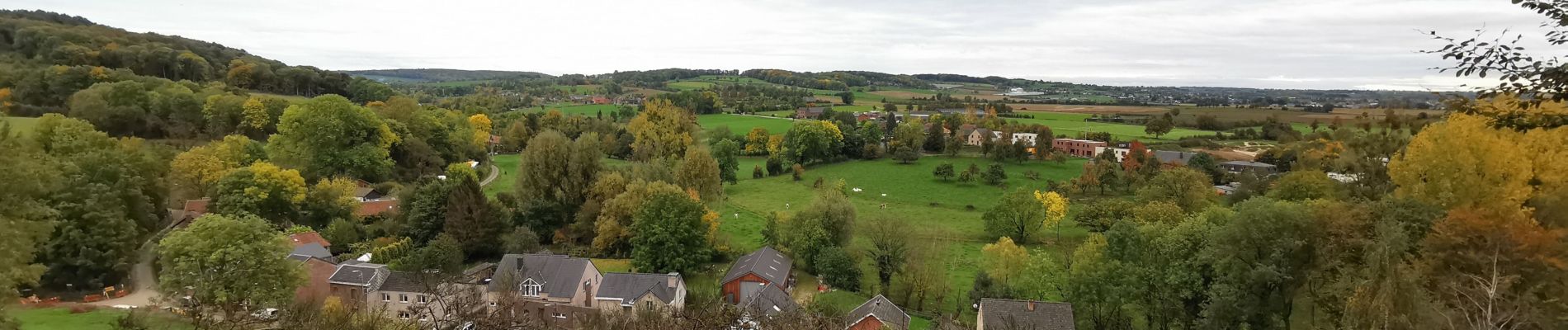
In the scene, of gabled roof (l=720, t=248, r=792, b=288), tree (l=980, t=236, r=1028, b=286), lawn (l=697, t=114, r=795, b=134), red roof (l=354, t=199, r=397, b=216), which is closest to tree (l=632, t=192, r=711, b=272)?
gabled roof (l=720, t=248, r=792, b=288)

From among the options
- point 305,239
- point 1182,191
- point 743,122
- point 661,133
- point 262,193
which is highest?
point 661,133

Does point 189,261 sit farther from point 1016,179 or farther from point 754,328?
point 1016,179

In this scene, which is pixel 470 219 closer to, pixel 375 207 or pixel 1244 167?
pixel 375 207

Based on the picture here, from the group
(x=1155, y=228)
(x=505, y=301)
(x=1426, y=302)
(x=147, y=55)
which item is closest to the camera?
(x=1426, y=302)

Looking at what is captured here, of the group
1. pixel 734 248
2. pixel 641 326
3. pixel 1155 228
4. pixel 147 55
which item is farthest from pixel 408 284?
pixel 147 55

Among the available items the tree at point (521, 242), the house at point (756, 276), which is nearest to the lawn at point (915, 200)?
the house at point (756, 276)

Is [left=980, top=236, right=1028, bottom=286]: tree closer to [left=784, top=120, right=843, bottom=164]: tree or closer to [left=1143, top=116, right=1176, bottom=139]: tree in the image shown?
[left=784, top=120, right=843, bottom=164]: tree

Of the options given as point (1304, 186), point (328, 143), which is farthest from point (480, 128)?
point (1304, 186)

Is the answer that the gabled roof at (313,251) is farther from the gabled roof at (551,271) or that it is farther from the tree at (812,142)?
the tree at (812,142)
